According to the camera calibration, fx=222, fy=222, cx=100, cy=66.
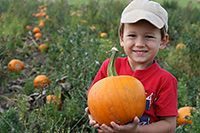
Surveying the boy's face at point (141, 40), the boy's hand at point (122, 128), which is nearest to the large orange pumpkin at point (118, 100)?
the boy's hand at point (122, 128)

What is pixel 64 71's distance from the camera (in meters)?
4.03

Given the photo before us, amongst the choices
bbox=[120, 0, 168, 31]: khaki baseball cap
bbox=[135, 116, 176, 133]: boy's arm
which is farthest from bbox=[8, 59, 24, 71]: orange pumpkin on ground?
bbox=[135, 116, 176, 133]: boy's arm

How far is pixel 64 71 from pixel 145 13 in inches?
102

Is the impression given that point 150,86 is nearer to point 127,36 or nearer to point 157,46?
point 157,46

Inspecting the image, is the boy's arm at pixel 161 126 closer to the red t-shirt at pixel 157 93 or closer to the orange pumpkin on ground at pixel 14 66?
the red t-shirt at pixel 157 93

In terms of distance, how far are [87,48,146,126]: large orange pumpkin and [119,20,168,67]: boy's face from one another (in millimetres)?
286

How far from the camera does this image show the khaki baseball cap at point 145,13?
1649mm

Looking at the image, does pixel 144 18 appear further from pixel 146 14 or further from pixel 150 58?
pixel 150 58

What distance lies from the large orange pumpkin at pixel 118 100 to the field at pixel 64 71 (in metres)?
1.13

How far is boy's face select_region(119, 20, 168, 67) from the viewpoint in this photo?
5.59 ft

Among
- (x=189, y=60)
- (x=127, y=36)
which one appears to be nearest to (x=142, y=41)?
(x=127, y=36)

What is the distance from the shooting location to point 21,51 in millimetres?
5676

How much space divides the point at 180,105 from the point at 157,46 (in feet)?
7.05

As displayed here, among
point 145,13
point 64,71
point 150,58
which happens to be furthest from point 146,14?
point 64,71
